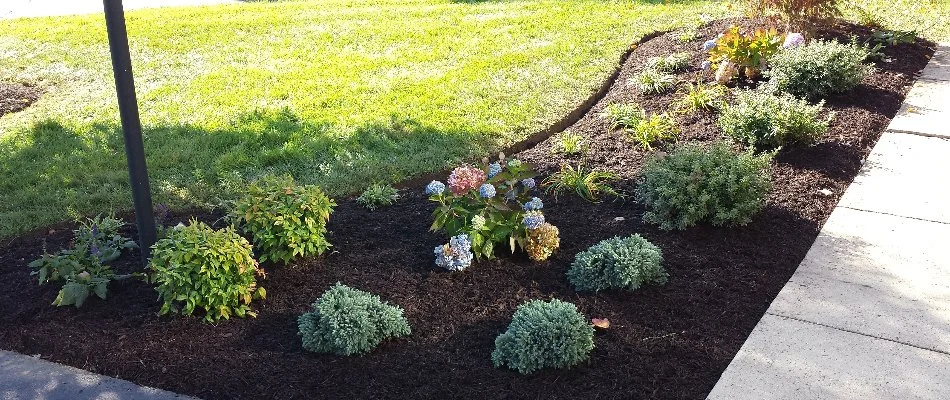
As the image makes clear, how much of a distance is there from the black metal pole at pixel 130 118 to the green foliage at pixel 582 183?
2.29 meters

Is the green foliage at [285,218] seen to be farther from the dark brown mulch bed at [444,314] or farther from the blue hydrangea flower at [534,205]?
the blue hydrangea flower at [534,205]

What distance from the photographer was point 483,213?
4719 mm

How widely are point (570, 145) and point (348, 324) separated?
99.9 inches

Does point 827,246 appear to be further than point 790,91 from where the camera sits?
No

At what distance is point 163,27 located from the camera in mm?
9750

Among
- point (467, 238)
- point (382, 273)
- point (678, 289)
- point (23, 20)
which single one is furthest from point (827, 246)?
point (23, 20)

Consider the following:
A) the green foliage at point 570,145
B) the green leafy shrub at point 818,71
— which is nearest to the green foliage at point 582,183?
the green foliage at point 570,145

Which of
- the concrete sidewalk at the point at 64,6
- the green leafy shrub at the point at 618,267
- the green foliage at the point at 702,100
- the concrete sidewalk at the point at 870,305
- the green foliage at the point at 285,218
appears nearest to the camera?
the concrete sidewalk at the point at 870,305

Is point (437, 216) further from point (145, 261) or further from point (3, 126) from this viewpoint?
point (3, 126)

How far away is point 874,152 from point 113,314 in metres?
4.66

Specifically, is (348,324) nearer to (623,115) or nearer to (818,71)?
(623,115)

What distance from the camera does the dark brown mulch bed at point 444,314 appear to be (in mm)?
3746

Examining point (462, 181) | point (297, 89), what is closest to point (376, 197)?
point (462, 181)

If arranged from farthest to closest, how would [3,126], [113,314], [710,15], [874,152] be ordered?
[710,15]
[3,126]
[874,152]
[113,314]
